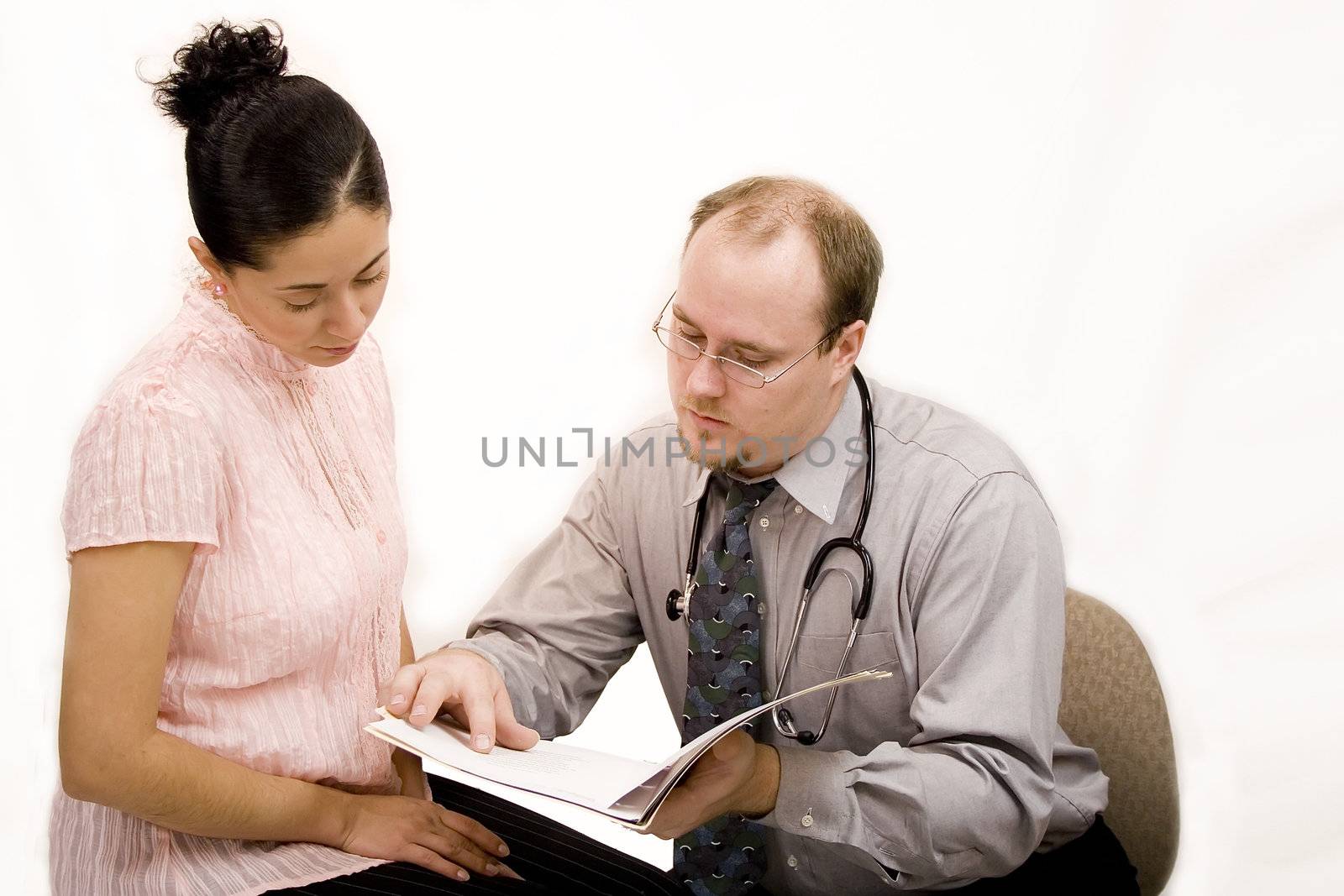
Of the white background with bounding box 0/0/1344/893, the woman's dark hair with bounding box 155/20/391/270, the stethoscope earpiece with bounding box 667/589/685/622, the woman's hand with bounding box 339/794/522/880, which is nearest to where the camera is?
the woman's dark hair with bounding box 155/20/391/270

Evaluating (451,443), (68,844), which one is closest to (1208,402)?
(451,443)

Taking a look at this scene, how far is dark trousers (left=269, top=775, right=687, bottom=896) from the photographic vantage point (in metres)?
1.78

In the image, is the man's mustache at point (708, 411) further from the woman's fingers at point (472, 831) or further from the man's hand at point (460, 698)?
the woman's fingers at point (472, 831)

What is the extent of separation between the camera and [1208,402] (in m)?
2.79

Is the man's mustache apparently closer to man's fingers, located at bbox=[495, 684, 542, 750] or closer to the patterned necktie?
the patterned necktie

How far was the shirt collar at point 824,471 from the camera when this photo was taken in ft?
6.47

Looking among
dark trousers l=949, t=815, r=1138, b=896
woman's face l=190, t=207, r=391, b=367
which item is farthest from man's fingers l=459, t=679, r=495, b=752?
dark trousers l=949, t=815, r=1138, b=896

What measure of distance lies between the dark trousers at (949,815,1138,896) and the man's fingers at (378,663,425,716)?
881 mm

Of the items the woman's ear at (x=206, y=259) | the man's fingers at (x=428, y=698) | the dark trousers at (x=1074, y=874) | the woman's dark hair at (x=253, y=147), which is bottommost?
the dark trousers at (x=1074, y=874)

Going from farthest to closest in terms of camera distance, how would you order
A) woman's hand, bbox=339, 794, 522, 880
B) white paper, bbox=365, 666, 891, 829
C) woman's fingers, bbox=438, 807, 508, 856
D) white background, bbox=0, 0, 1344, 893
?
white background, bbox=0, 0, 1344, 893, woman's fingers, bbox=438, 807, 508, 856, woman's hand, bbox=339, 794, 522, 880, white paper, bbox=365, 666, 891, 829

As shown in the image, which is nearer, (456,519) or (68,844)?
(68,844)

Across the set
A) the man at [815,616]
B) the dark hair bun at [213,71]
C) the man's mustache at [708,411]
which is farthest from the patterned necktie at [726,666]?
the dark hair bun at [213,71]

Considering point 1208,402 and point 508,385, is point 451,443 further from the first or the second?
point 1208,402

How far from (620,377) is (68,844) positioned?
1.51 metres
